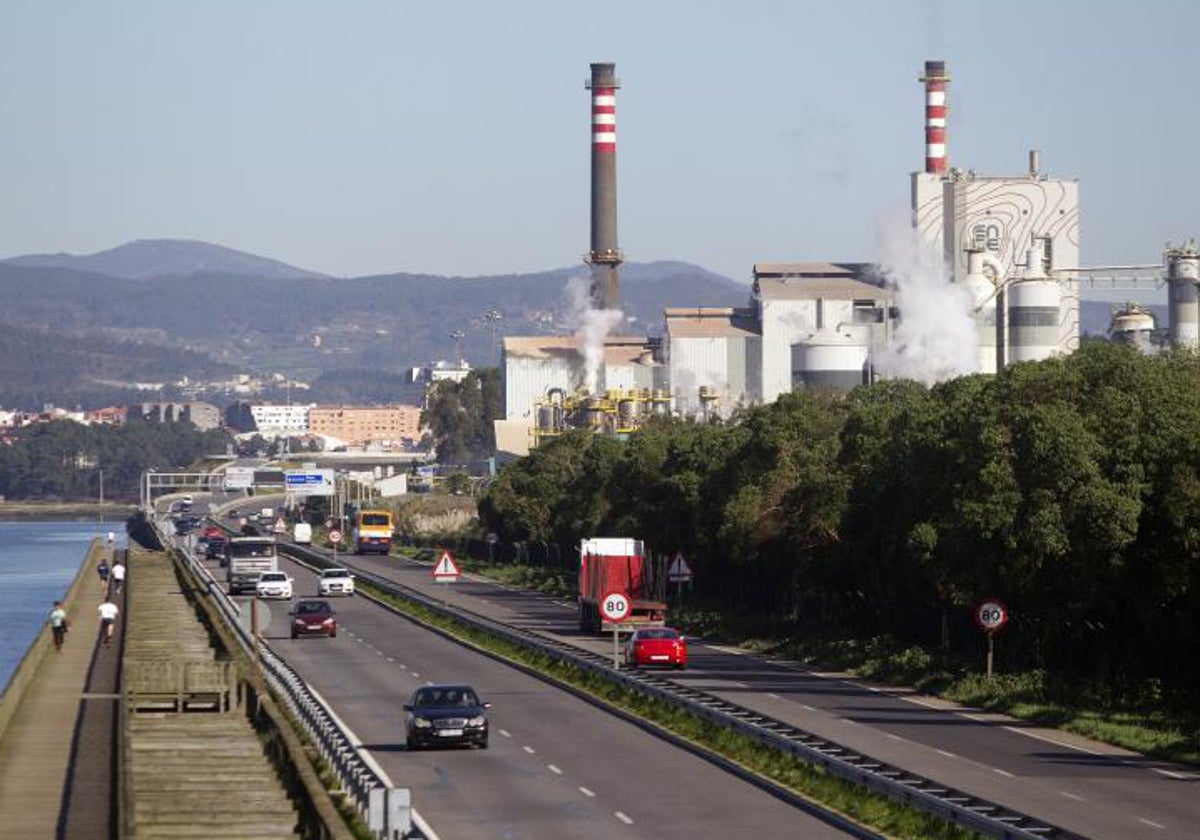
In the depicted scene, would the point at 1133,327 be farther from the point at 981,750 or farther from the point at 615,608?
the point at 981,750

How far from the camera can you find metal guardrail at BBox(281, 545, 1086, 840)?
1200 inches

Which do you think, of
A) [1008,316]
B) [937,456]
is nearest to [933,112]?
[1008,316]

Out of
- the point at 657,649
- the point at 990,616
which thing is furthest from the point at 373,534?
the point at 990,616

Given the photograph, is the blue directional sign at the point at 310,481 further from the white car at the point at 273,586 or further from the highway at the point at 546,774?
the highway at the point at 546,774

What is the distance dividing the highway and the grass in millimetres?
527

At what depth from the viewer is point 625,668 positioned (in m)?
63.8

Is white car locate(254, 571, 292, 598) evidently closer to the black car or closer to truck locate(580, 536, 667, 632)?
truck locate(580, 536, 667, 632)

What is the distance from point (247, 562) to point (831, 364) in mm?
70172

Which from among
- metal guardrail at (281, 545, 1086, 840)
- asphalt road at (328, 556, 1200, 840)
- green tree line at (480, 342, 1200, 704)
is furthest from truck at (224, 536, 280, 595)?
metal guardrail at (281, 545, 1086, 840)

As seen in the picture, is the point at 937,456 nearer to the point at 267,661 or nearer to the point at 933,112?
the point at 267,661

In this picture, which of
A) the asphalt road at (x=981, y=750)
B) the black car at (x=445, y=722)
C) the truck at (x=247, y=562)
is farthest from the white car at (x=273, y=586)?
the black car at (x=445, y=722)

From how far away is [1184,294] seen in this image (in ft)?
514

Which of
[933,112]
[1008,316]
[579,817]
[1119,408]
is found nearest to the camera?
[579,817]

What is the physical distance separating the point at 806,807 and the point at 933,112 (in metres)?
159
